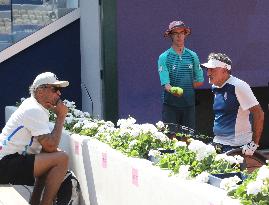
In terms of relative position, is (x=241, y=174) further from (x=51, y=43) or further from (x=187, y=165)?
(x=51, y=43)

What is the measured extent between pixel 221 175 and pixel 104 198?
1930 mm

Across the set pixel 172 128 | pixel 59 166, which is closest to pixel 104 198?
pixel 59 166

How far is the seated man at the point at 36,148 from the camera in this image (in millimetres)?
→ 5844

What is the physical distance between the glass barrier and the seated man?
14.3 ft

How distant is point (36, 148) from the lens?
240 inches

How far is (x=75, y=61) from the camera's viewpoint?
10.5m

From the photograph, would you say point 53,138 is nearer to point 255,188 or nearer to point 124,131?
point 124,131

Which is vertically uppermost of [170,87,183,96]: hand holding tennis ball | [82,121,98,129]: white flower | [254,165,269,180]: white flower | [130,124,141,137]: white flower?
[170,87,183,96]: hand holding tennis ball

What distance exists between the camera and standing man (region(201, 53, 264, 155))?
5.57 meters

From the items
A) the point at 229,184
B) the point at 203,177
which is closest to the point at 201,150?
the point at 203,177

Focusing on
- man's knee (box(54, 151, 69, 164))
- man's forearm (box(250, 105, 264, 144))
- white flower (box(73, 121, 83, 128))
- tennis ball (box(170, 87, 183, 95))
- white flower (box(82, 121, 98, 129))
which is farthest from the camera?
tennis ball (box(170, 87, 183, 95))

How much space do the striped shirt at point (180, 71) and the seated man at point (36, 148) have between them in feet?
5.82

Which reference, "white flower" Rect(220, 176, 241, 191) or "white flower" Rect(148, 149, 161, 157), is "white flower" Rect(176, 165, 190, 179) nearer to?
"white flower" Rect(220, 176, 241, 191)

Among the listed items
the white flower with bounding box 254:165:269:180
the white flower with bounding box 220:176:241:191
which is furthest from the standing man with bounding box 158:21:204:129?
the white flower with bounding box 254:165:269:180
